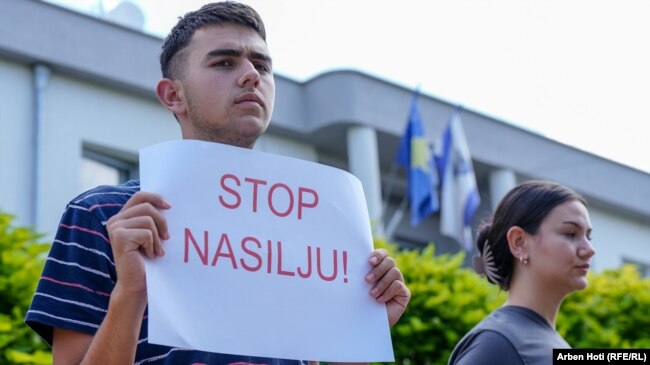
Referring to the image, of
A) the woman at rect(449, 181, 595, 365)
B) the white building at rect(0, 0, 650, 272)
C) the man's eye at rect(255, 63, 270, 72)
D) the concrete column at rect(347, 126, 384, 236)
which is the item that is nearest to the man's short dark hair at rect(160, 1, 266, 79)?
the man's eye at rect(255, 63, 270, 72)

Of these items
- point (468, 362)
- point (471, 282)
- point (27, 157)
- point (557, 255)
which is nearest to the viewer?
point (468, 362)

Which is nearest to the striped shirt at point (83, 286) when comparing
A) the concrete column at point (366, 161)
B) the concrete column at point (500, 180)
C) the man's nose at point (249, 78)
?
the man's nose at point (249, 78)

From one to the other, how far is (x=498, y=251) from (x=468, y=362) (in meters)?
0.64

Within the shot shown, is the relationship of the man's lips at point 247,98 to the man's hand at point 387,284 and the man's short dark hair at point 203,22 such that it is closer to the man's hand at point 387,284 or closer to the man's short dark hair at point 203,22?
the man's short dark hair at point 203,22

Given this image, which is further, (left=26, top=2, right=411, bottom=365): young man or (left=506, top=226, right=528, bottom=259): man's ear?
(left=506, top=226, right=528, bottom=259): man's ear

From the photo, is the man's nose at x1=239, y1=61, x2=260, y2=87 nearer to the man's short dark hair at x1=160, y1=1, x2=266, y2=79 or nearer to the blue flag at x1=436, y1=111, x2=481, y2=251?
the man's short dark hair at x1=160, y1=1, x2=266, y2=79

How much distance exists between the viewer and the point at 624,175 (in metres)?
19.2

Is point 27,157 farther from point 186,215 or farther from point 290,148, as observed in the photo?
point 186,215

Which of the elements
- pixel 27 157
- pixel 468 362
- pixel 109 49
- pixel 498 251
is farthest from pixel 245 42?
pixel 109 49

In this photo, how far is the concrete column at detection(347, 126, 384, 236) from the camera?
15656 mm

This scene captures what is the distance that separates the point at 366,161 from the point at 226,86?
1311cm

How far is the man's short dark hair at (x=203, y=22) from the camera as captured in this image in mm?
2758

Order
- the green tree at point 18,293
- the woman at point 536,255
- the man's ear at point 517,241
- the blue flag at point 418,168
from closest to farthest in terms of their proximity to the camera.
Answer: the woman at point 536,255
the man's ear at point 517,241
the green tree at point 18,293
the blue flag at point 418,168

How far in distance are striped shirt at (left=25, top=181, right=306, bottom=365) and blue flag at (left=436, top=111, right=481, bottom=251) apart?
41.5 ft
